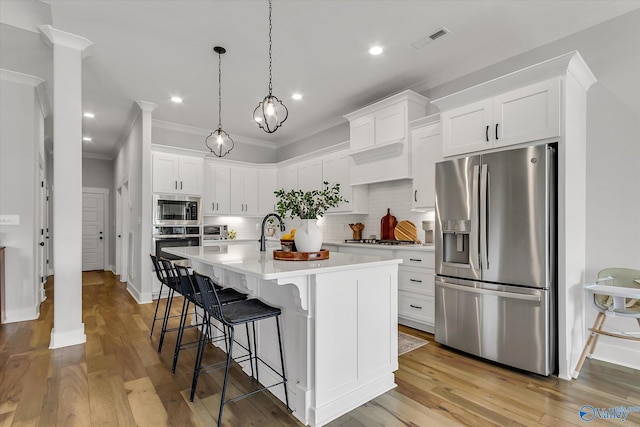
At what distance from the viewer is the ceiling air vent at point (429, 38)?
310 centimetres

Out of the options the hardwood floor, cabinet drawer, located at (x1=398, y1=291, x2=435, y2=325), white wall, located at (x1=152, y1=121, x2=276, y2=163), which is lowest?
the hardwood floor

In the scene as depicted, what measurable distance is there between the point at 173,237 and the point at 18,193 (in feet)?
6.38

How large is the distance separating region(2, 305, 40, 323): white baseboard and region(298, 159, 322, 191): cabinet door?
4.14 metres

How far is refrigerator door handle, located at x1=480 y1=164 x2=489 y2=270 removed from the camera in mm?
2871

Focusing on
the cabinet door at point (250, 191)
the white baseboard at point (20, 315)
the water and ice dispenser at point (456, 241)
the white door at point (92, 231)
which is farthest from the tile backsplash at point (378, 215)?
the white door at point (92, 231)

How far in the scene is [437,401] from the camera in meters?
2.23

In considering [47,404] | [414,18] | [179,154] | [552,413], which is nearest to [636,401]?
[552,413]

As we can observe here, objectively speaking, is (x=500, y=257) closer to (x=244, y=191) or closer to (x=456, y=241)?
(x=456, y=241)

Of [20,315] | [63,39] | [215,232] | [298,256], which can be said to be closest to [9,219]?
[20,315]

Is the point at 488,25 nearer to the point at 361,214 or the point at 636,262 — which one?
the point at 636,262

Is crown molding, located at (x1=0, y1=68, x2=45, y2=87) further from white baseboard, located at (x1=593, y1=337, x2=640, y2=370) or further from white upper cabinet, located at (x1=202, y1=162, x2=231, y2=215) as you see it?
white baseboard, located at (x1=593, y1=337, x2=640, y2=370)

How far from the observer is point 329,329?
6.79 ft

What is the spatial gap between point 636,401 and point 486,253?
1.32m

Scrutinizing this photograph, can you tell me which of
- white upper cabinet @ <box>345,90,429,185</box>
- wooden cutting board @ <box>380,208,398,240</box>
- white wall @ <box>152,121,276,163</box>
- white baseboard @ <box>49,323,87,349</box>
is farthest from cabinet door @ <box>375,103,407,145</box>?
white baseboard @ <box>49,323,87,349</box>
